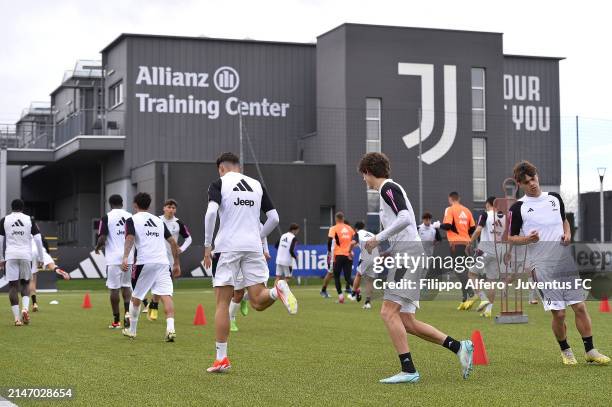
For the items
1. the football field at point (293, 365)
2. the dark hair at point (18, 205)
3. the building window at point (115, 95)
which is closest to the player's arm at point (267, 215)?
the football field at point (293, 365)

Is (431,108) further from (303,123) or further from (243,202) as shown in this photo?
(243,202)

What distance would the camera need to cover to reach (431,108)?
4284cm

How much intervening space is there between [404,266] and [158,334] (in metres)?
6.67

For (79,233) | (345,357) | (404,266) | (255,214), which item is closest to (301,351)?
(345,357)

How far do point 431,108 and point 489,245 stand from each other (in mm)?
23755

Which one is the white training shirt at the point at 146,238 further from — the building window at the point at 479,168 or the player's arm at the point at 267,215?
the building window at the point at 479,168

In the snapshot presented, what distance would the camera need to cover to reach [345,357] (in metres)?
11.2

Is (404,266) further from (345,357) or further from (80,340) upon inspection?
(80,340)

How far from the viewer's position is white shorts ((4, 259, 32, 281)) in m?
17.0

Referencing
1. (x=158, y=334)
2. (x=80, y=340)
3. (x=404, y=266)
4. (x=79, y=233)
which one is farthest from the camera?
(x=79, y=233)

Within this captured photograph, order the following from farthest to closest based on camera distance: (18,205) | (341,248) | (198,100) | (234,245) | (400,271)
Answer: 1. (198,100)
2. (341,248)
3. (18,205)
4. (234,245)
5. (400,271)

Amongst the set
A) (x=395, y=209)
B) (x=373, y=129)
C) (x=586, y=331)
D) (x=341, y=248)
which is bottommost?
(x=586, y=331)

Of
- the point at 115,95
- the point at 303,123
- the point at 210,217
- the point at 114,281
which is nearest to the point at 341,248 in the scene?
the point at 114,281

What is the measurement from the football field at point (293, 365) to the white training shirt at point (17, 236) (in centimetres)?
118
